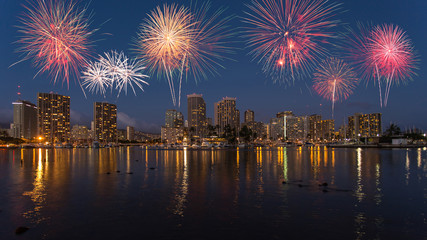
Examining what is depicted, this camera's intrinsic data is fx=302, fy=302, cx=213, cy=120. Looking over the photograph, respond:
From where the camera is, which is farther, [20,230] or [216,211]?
[216,211]

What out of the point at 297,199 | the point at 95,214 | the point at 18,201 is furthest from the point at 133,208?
the point at 297,199

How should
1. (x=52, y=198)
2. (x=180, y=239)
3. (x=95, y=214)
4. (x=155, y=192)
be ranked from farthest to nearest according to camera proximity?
(x=155, y=192)
(x=52, y=198)
(x=95, y=214)
(x=180, y=239)

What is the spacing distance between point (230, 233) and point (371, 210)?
33.7ft

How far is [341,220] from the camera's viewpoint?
56.1ft

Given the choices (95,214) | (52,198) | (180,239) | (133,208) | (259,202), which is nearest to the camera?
(180,239)

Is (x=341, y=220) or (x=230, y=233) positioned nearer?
(x=230, y=233)

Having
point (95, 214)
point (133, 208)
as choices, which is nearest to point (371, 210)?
point (133, 208)

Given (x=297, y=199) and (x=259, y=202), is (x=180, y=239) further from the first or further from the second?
(x=297, y=199)

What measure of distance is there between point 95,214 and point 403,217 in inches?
732

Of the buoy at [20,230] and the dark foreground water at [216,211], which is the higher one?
the buoy at [20,230]

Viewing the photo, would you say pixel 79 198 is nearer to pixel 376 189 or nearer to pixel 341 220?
pixel 341 220

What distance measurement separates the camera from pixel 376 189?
27.2m

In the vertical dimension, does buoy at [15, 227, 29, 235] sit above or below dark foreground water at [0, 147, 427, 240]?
above

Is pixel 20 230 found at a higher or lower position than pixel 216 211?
higher
